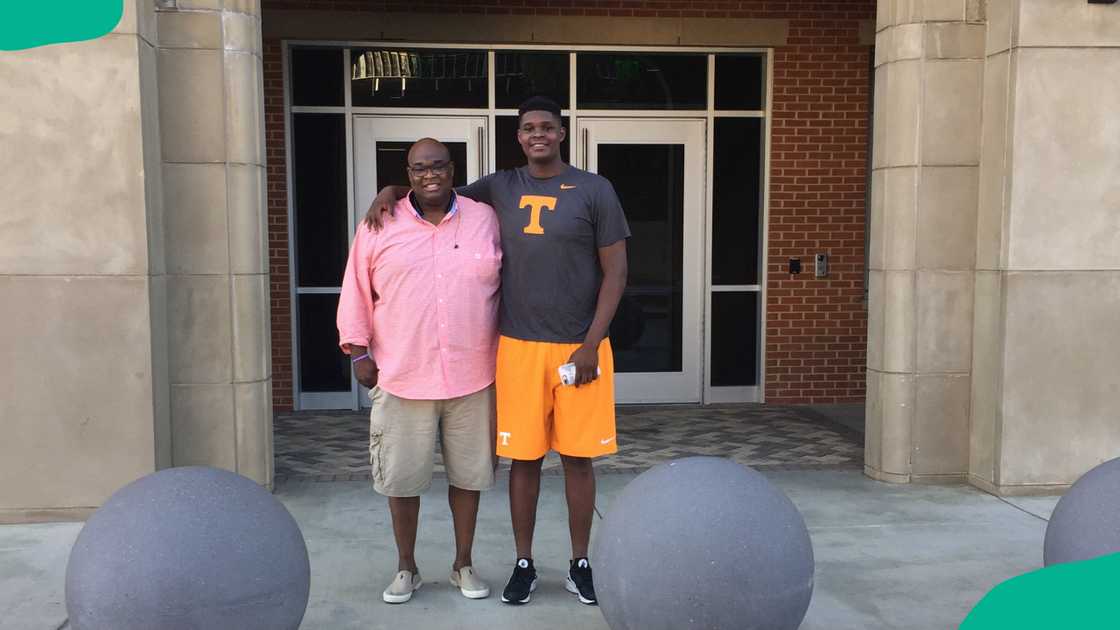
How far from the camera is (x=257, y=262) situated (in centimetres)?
606

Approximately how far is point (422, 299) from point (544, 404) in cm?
71

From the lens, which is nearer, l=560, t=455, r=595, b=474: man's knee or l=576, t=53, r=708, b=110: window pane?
l=560, t=455, r=595, b=474: man's knee

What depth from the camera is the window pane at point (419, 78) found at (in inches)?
359

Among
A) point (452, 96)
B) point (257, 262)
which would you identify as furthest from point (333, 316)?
point (257, 262)

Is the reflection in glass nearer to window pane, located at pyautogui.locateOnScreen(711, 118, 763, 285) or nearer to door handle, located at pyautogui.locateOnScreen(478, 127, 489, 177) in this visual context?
window pane, located at pyautogui.locateOnScreen(711, 118, 763, 285)

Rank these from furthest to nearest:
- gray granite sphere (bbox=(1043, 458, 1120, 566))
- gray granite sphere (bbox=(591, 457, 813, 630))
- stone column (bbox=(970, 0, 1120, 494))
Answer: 1. stone column (bbox=(970, 0, 1120, 494))
2. gray granite sphere (bbox=(1043, 458, 1120, 566))
3. gray granite sphere (bbox=(591, 457, 813, 630))

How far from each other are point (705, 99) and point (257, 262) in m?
5.07

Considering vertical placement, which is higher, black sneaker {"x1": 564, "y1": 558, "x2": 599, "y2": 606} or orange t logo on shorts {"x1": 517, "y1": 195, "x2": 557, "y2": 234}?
orange t logo on shorts {"x1": 517, "y1": 195, "x2": 557, "y2": 234}

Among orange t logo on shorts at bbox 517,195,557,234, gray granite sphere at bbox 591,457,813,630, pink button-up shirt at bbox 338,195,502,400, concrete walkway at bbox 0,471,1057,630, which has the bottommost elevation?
concrete walkway at bbox 0,471,1057,630

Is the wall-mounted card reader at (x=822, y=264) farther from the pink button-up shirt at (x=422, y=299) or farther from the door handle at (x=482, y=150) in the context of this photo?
the pink button-up shirt at (x=422, y=299)

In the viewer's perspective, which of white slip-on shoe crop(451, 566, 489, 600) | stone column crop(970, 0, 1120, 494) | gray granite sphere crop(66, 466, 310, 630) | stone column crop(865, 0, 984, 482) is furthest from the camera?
stone column crop(865, 0, 984, 482)

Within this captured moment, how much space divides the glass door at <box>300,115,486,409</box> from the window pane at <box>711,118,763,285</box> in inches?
92.0

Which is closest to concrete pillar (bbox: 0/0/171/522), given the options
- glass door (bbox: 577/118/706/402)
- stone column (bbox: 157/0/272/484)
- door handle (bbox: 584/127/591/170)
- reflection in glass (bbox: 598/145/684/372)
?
stone column (bbox: 157/0/272/484)

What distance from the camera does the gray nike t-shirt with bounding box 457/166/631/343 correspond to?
14.0ft
